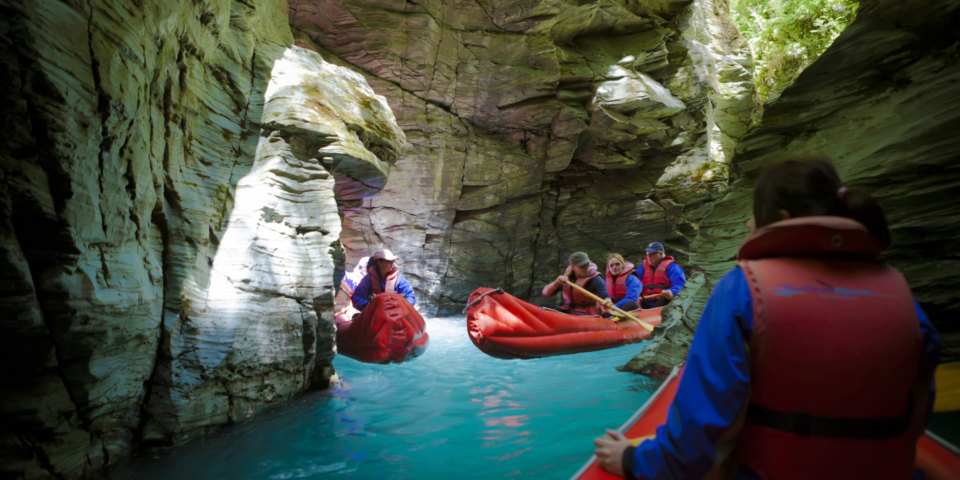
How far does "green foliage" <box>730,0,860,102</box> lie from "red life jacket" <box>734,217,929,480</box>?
987 cm

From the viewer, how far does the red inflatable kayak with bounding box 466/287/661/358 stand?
17.2 feet

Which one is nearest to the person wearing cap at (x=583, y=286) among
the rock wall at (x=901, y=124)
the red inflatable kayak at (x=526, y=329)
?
the red inflatable kayak at (x=526, y=329)

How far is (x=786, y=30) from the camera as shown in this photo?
11.3m

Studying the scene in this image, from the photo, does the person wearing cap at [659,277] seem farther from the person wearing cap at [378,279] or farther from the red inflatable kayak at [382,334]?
the red inflatable kayak at [382,334]

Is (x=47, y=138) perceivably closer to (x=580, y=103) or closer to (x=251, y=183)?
(x=251, y=183)

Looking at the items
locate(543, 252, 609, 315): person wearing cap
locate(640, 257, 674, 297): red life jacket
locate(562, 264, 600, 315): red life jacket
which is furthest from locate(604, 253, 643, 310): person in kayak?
locate(562, 264, 600, 315): red life jacket

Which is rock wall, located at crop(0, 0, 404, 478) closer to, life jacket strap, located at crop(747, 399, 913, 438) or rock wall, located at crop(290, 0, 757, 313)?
life jacket strap, located at crop(747, 399, 913, 438)

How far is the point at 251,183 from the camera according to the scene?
3.87 metres

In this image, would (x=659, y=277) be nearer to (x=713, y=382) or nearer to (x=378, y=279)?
(x=378, y=279)

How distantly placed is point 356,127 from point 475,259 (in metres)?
7.26

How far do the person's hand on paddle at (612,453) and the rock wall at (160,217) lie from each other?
2667 mm

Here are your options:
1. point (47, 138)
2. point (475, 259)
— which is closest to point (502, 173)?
point (475, 259)

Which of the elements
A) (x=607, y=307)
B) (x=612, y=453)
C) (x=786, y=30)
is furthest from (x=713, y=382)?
(x=786, y=30)

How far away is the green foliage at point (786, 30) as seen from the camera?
32.8ft
